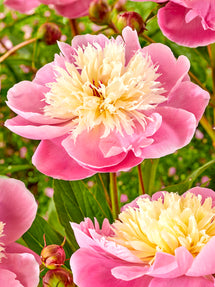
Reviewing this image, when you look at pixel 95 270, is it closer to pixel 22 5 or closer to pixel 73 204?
pixel 73 204

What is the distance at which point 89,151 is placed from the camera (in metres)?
0.35

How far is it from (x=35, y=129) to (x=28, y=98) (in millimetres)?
54

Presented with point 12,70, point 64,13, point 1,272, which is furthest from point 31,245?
point 12,70

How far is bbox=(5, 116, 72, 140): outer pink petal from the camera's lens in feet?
1.09

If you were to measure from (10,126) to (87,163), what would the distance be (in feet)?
0.17

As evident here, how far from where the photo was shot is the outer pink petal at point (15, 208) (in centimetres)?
37

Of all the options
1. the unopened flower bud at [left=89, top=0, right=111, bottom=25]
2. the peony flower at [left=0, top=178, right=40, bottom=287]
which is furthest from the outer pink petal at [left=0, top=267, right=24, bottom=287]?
the unopened flower bud at [left=89, top=0, right=111, bottom=25]

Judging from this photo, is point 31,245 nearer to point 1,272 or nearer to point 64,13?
point 1,272

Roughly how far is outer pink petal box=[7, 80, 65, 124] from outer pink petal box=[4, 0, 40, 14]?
0.16 metres

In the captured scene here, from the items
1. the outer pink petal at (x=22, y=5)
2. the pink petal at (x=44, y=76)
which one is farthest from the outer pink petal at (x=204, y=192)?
the outer pink petal at (x=22, y=5)

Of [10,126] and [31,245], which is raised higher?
[10,126]

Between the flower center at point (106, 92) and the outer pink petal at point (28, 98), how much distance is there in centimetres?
1

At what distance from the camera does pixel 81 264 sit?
294 millimetres

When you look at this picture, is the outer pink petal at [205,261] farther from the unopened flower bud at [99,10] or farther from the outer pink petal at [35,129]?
the unopened flower bud at [99,10]
